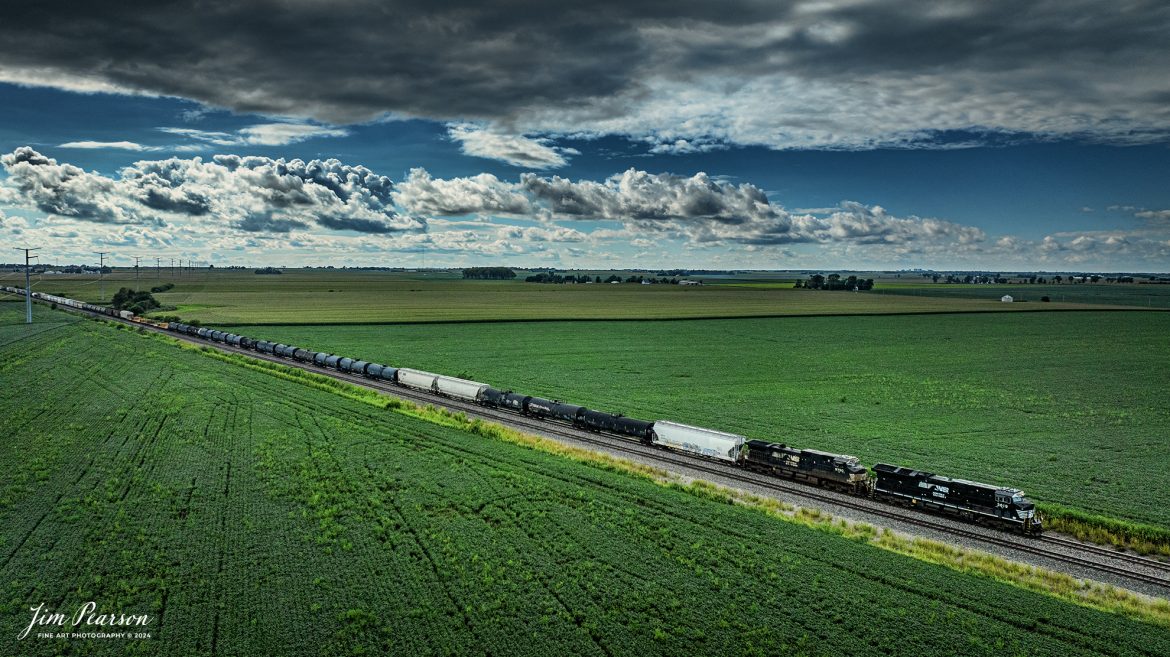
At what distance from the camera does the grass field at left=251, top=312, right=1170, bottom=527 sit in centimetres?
4478

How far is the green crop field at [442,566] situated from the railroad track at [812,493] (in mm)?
6165

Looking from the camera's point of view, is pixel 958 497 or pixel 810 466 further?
pixel 810 466

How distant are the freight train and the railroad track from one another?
2.06ft

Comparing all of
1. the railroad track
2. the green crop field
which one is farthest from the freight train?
the green crop field

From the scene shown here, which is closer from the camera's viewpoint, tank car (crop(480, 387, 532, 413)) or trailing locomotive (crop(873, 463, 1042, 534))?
trailing locomotive (crop(873, 463, 1042, 534))

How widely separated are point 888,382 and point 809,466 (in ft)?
127

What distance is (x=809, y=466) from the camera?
40.2 metres

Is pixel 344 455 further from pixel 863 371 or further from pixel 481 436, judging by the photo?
pixel 863 371

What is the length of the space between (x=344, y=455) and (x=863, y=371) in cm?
6348

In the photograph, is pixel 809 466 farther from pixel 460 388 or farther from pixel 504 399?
pixel 460 388

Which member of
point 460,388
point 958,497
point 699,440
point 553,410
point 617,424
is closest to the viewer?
point 958,497

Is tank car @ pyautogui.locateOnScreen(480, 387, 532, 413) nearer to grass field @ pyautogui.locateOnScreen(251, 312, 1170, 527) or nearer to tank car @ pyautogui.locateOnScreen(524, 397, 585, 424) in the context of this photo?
tank car @ pyautogui.locateOnScreen(524, 397, 585, 424)
